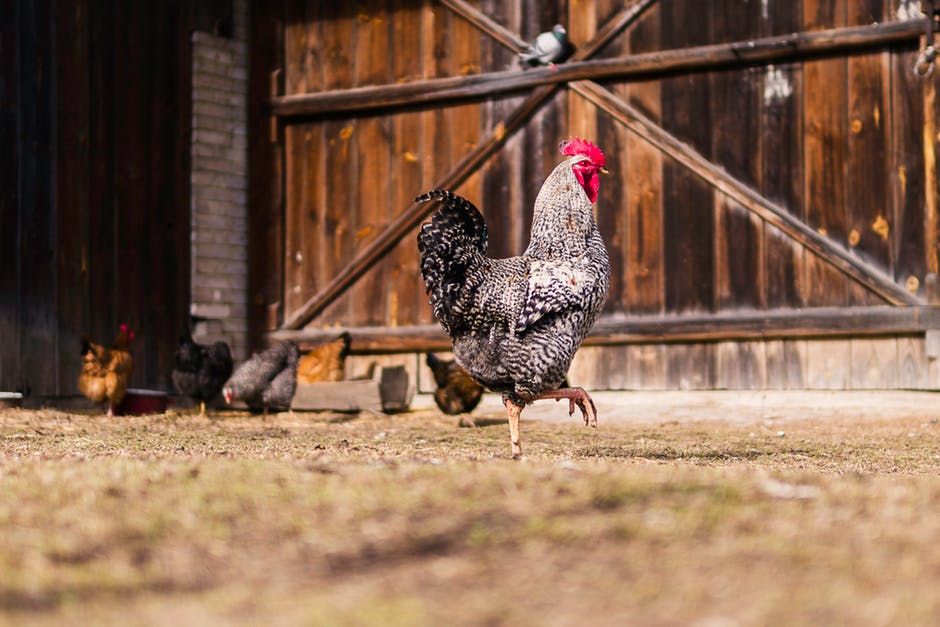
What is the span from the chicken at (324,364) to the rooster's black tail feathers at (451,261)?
4856mm

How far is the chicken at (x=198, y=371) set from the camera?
1060 cm

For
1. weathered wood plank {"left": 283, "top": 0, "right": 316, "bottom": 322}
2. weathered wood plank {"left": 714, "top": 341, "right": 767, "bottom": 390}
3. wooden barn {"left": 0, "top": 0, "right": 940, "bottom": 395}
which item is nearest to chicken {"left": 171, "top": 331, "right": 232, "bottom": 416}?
wooden barn {"left": 0, "top": 0, "right": 940, "bottom": 395}

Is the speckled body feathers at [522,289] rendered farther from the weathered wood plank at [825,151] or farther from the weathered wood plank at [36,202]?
the weathered wood plank at [36,202]

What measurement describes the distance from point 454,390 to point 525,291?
404cm

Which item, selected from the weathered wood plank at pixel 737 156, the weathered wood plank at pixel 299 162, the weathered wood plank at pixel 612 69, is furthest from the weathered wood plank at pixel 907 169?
the weathered wood plank at pixel 299 162

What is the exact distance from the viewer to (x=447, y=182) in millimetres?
11492

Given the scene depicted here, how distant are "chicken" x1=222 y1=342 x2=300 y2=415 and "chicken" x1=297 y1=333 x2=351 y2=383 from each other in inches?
14.0

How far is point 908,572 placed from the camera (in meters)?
2.86

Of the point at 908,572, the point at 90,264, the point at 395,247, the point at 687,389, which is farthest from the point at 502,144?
the point at 908,572

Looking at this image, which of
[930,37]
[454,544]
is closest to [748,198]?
[930,37]

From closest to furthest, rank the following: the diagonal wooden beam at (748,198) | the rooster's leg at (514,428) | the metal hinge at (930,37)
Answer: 1. the rooster's leg at (514,428)
2. the metal hinge at (930,37)
3. the diagonal wooden beam at (748,198)

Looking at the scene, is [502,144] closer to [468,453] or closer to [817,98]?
[817,98]

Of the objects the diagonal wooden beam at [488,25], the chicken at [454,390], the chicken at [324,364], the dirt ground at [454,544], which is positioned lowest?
the dirt ground at [454,544]

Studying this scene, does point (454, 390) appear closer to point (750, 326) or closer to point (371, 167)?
point (750, 326)
